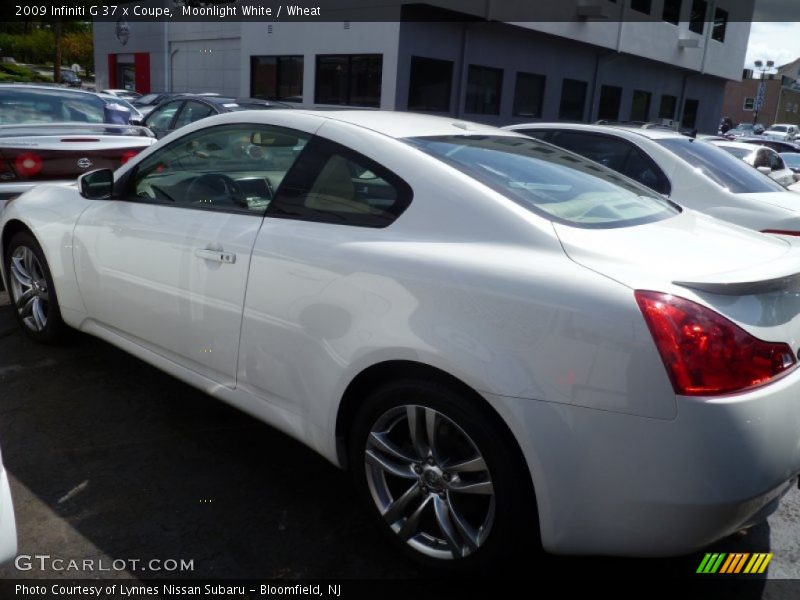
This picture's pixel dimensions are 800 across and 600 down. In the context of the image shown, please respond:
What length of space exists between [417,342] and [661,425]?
749 millimetres

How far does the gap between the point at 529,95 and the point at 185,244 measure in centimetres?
2254

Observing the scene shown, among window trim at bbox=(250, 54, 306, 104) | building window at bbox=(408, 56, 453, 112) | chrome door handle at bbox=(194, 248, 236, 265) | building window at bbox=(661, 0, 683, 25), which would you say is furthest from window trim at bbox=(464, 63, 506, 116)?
chrome door handle at bbox=(194, 248, 236, 265)

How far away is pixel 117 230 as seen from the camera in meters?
Answer: 3.50

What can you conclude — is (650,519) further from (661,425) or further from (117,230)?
(117,230)

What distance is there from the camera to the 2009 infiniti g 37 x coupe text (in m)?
1.94

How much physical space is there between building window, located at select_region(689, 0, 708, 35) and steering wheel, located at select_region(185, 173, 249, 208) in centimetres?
3089

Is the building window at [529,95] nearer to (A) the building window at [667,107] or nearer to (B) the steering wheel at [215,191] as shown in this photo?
(A) the building window at [667,107]

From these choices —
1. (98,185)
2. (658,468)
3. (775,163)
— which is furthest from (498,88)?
(658,468)

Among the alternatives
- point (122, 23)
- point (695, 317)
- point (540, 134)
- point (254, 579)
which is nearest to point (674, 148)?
point (540, 134)

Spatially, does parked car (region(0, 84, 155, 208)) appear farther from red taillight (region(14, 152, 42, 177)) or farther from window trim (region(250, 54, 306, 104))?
window trim (region(250, 54, 306, 104))

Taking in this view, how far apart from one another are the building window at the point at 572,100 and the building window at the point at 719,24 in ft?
32.5

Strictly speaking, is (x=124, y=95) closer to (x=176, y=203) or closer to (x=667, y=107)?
(x=176, y=203)

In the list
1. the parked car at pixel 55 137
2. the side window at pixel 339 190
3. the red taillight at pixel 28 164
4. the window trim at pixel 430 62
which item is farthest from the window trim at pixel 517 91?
the side window at pixel 339 190

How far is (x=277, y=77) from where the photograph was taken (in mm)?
23094
